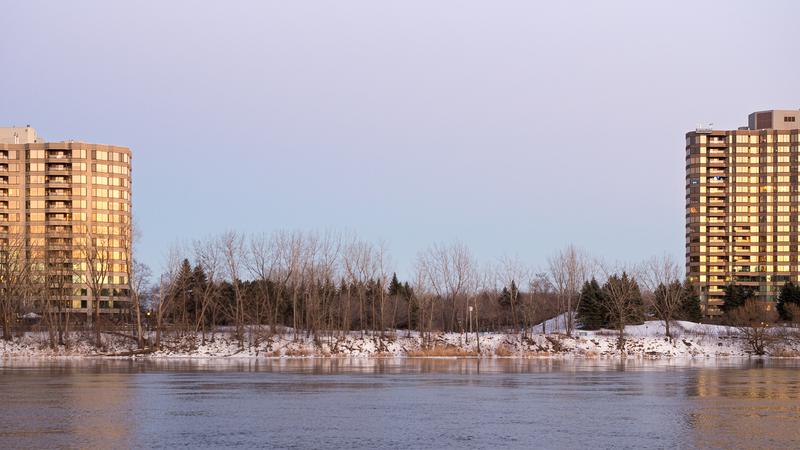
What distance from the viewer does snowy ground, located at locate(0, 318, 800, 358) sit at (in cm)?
9794

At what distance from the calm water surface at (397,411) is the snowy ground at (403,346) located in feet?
132

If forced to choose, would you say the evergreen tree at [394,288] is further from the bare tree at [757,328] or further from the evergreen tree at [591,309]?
the bare tree at [757,328]

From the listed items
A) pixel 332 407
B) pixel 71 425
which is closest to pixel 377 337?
pixel 332 407

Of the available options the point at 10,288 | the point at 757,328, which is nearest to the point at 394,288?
the point at 10,288

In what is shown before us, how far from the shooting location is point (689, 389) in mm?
47500

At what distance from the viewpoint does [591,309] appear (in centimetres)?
12681

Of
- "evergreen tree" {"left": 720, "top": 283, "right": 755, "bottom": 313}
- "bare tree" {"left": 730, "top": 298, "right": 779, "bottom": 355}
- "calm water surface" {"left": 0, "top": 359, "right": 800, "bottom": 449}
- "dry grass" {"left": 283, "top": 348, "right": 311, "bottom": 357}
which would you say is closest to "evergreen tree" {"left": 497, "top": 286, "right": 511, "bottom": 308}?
"evergreen tree" {"left": 720, "top": 283, "right": 755, "bottom": 313}

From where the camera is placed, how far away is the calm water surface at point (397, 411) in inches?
1081

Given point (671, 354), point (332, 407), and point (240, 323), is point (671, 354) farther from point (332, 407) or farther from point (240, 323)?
point (332, 407)

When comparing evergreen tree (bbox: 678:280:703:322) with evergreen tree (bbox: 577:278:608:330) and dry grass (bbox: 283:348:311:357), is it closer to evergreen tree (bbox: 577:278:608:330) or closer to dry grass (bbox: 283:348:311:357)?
evergreen tree (bbox: 577:278:608:330)

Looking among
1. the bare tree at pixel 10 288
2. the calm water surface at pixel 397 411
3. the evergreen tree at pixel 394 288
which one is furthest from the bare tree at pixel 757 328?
the bare tree at pixel 10 288

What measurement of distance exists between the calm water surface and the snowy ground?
132ft

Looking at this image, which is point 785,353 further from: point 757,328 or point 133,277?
point 133,277

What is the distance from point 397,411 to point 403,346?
221 ft
